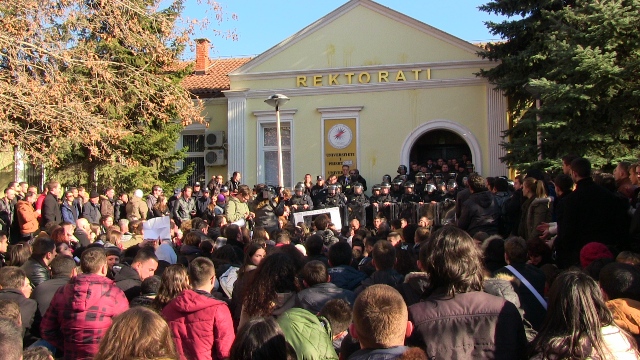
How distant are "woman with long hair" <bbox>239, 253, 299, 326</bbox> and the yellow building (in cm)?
1770

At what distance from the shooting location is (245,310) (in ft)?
15.3

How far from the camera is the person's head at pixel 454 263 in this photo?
12.3ft

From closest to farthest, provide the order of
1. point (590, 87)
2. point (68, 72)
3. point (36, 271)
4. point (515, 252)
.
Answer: point (515, 252)
point (36, 271)
point (68, 72)
point (590, 87)

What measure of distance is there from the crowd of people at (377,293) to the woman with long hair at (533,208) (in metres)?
0.02

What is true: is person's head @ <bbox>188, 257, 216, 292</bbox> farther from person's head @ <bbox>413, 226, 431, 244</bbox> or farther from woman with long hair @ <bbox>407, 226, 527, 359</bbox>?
person's head @ <bbox>413, 226, 431, 244</bbox>

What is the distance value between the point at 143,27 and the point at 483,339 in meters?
11.5

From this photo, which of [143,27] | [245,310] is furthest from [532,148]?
[245,310]

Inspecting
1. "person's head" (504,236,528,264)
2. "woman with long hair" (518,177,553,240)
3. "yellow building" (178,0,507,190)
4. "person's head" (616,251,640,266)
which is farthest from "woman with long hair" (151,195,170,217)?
"person's head" (616,251,640,266)

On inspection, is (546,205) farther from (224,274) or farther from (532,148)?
(532,148)

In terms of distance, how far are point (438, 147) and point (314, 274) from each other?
19375mm

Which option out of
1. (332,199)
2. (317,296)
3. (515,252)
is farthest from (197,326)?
(332,199)

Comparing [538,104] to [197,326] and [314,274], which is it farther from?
[197,326]

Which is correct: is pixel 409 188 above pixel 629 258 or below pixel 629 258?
above

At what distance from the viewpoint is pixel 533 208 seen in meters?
8.41
